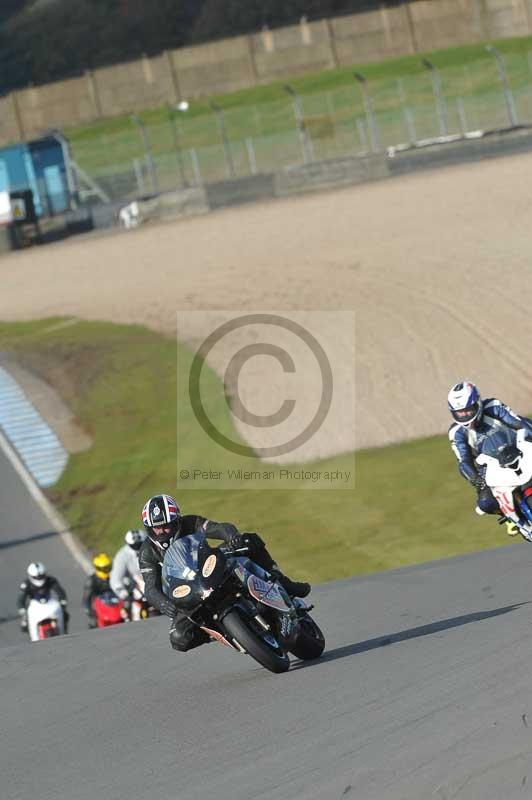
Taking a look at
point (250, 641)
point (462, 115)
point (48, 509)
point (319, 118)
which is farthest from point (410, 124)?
point (250, 641)

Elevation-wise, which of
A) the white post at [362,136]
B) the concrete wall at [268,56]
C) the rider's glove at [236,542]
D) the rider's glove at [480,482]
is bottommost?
the rider's glove at [480,482]

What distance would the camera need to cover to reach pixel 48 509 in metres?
24.0

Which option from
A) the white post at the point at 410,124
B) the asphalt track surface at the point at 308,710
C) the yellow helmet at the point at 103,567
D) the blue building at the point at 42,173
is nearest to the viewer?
the asphalt track surface at the point at 308,710

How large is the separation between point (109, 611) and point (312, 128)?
1649 inches

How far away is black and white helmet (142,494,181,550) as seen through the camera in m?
9.19

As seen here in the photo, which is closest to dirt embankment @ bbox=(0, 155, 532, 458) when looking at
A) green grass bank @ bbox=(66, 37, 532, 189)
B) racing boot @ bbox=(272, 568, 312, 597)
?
green grass bank @ bbox=(66, 37, 532, 189)

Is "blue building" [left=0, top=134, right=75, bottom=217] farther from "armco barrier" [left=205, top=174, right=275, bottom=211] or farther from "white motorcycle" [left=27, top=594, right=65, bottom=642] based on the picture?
"white motorcycle" [left=27, top=594, right=65, bottom=642]

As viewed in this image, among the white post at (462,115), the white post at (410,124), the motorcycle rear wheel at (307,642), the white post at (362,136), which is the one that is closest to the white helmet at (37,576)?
the motorcycle rear wheel at (307,642)

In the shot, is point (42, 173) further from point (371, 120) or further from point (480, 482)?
point (480, 482)

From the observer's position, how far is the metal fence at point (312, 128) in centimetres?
5434

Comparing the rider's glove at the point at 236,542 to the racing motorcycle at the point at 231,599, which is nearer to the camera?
the racing motorcycle at the point at 231,599

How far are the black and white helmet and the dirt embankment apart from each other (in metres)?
15.1

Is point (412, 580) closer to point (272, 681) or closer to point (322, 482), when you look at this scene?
point (272, 681)

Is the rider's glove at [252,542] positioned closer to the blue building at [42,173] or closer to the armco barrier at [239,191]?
the armco barrier at [239,191]
